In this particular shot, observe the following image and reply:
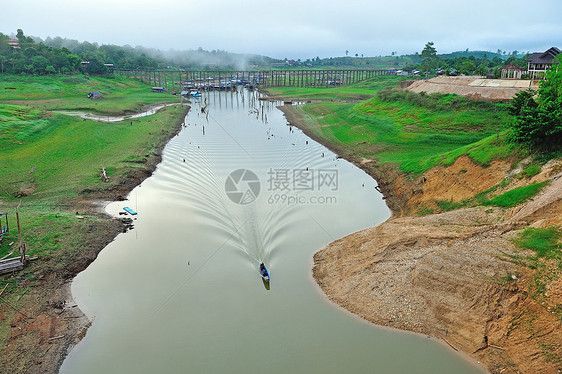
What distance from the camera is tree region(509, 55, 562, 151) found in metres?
30.9

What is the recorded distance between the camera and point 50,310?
22844 mm

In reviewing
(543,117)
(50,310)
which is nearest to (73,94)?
(50,310)

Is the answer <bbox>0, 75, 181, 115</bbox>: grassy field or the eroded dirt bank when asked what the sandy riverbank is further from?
<bbox>0, 75, 181, 115</bbox>: grassy field

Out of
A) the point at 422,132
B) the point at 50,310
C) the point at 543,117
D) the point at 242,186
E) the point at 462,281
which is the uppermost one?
the point at 543,117

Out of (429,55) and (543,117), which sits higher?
(429,55)

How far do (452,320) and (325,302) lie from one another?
711 centimetres

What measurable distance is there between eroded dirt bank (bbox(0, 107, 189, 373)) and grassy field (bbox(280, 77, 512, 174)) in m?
31.6

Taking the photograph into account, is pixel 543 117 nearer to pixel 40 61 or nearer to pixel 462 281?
pixel 462 281

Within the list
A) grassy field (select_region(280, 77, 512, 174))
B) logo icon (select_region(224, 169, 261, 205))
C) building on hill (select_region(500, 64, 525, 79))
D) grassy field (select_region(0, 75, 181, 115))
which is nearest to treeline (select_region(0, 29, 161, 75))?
grassy field (select_region(0, 75, 181, 115))

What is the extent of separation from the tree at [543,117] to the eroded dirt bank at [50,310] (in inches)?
1327

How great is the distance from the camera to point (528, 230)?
78.9 feet

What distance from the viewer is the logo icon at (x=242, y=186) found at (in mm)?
38987

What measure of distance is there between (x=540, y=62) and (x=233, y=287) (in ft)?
229

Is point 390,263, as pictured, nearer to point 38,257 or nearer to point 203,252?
point 203,252
